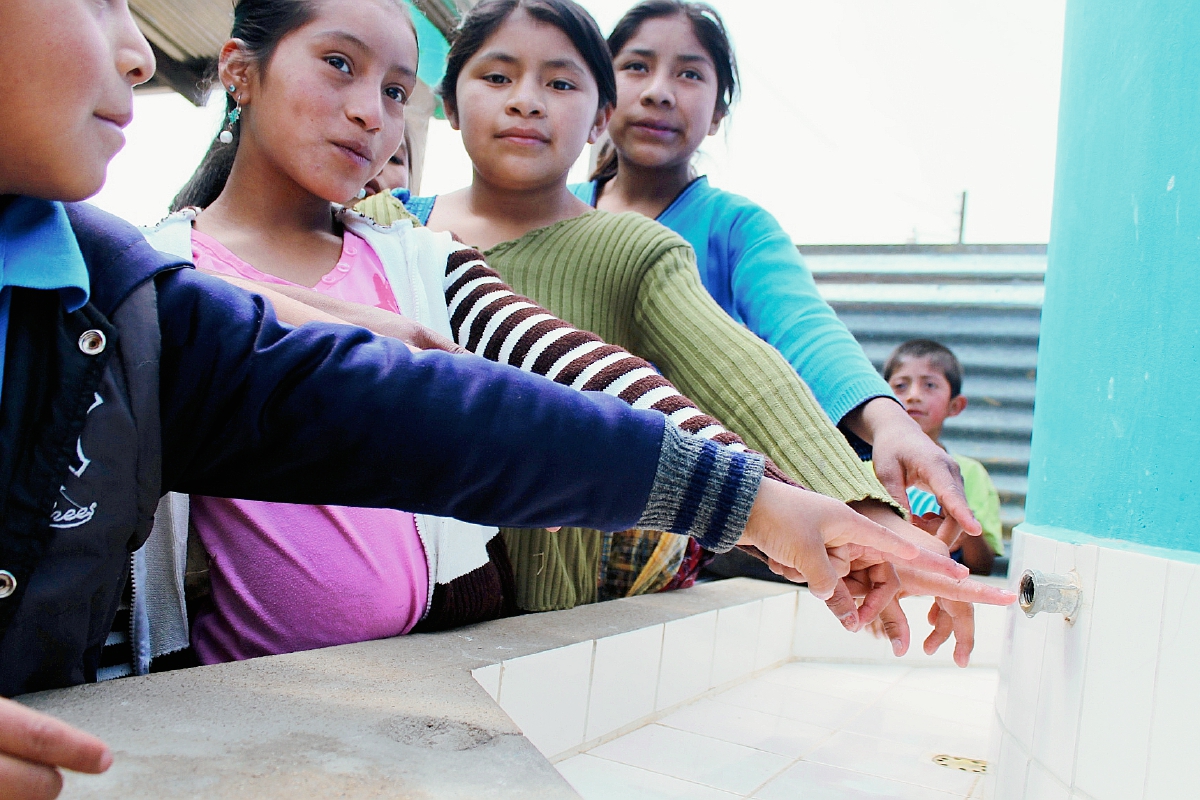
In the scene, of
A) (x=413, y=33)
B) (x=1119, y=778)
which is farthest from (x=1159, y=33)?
(x=413, y=33)

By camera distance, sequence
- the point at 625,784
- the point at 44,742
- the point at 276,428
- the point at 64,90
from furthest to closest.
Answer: the point at 625,784, the point at 276,428, the point at 64,90, the point at 44,742

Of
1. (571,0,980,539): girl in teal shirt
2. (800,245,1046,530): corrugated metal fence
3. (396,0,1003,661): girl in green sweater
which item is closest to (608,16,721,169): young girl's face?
(571,0,980,539): girl in teal shirt

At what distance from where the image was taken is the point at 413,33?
1.37 metres

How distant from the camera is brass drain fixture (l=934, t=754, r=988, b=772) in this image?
161 cm

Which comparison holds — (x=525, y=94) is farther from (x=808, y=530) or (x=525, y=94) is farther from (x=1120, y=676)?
(x=1120, y=676)

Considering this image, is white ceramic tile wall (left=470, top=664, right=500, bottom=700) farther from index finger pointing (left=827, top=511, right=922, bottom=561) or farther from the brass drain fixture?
the brass drain fixture

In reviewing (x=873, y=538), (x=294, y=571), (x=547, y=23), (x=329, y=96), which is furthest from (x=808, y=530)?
(x=547, y=23)

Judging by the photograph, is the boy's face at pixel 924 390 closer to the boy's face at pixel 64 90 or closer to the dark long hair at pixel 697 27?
the dark long hair at pixel 697 27

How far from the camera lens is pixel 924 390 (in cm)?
384

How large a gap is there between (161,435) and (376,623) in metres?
0.51

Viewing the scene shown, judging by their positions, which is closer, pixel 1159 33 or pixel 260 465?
pixel 260 465

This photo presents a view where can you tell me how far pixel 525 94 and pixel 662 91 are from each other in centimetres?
53

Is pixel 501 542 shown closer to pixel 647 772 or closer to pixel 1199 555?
pixel 647 772

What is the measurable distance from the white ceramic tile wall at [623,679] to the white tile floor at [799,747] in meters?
0.04
